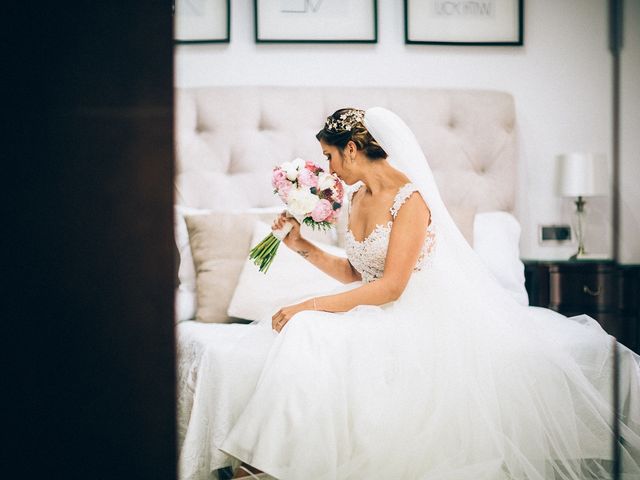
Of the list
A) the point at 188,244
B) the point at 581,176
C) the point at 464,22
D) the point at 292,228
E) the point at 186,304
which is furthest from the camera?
the point at 464,22

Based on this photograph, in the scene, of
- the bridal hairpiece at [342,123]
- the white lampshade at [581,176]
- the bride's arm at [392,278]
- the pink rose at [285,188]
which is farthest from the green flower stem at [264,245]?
the white lampshade at [581,176]

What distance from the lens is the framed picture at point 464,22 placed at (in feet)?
9.73

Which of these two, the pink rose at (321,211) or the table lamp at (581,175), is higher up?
the table lamp at (581,175)

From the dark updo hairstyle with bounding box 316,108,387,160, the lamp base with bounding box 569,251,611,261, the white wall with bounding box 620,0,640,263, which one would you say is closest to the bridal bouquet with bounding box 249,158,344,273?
the dark updo hairstyle with bounding box 316,108,387,160

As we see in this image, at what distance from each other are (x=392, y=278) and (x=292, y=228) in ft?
1.30

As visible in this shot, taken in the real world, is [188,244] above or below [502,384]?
above

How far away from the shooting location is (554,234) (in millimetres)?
3076

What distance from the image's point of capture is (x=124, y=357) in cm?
54

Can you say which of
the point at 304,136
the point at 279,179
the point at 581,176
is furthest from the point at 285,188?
the point at 581,176

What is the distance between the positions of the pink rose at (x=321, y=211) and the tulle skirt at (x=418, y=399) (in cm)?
32

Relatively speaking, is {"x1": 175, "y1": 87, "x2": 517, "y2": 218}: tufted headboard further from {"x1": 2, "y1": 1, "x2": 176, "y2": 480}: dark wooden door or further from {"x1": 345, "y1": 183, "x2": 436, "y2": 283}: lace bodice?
{"x1": 2, "y1": 1, "x2": 176, "y2": 480}: dark wooden door

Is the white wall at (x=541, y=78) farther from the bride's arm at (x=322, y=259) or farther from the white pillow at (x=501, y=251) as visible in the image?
the bride's arm at (x=322, y=259)

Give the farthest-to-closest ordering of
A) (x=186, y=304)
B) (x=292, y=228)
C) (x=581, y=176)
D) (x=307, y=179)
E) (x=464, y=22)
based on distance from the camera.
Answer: (x=464, y=22)
(x=581, y=176)
(x=186, y=304)
(x=292, y=228)
(x=307, y=179)

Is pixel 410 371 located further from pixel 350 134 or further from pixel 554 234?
pixel 554 234
